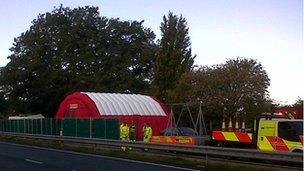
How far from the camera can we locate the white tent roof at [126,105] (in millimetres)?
47594

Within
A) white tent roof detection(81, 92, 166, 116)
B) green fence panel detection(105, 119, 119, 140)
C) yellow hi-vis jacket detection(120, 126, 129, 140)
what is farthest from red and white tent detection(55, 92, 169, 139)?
yellow hi-vis jacket detection(120, 126, 129, 140)

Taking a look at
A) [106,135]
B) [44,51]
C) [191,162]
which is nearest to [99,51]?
[44,51]

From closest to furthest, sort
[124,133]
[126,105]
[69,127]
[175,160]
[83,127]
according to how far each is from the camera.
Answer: [175,160] < [124,133] < [83,127] < [69,127] < [126,105]

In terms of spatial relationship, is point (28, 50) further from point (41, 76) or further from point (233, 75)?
point (233, 75)

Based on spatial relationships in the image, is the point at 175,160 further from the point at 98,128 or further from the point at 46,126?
the point at 46,126

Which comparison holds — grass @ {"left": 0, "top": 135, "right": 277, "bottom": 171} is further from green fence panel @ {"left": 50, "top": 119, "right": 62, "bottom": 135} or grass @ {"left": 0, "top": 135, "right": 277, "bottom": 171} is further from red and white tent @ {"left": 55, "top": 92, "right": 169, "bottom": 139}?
green fence panel @ {"left": 50, "top": 119, "right": 62, "bottom": 135}

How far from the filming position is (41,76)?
248 feet

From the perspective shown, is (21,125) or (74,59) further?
(74,59)

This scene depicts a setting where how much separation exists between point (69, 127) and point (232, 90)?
537 inches

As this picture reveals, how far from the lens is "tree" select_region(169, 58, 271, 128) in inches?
1820

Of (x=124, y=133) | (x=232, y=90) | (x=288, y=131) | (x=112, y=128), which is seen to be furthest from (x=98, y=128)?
(x=288, y=131)

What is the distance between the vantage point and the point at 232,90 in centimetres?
4684

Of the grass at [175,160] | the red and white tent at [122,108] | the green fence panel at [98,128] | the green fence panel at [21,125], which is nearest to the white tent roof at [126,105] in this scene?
the red and white tent at [122,108]

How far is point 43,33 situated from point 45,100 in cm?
922
